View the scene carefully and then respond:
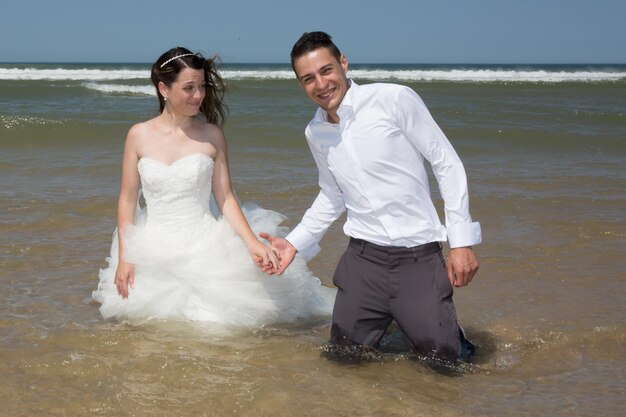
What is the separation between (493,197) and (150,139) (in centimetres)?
502

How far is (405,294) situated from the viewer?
3.65 meters

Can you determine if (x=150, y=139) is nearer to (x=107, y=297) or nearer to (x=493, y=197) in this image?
(x=107, y=297)

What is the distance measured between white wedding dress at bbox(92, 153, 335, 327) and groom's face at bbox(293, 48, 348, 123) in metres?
1.12

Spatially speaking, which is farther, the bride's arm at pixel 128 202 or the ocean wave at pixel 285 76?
the ocean wave at pixel 285 76

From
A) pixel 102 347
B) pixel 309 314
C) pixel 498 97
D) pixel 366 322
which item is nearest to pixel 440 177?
pixel 366 322

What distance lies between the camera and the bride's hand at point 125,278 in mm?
4379

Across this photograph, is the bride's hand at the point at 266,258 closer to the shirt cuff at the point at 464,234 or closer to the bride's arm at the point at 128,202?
the bride's arm at the point at 128,202

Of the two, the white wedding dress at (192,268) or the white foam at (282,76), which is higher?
the white wedding dress at (192,268)

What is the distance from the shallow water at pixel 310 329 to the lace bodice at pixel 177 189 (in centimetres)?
67

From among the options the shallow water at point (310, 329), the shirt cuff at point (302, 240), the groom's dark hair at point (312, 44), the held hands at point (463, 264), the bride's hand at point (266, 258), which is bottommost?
the shallow water at point (310, 329)

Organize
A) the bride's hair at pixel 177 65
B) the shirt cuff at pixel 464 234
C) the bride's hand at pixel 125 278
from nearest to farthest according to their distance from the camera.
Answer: the shirt cuff at pixel 464 234, the bride's hair at pixel 177 65, the bride's hand at pixel 125 278

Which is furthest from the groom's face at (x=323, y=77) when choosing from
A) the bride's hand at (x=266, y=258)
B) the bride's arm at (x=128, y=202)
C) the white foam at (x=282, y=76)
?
the white foam at (x=282, y=76)

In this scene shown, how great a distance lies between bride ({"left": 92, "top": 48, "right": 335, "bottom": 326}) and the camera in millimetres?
4309

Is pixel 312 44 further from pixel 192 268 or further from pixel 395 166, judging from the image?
pixel 192 268
